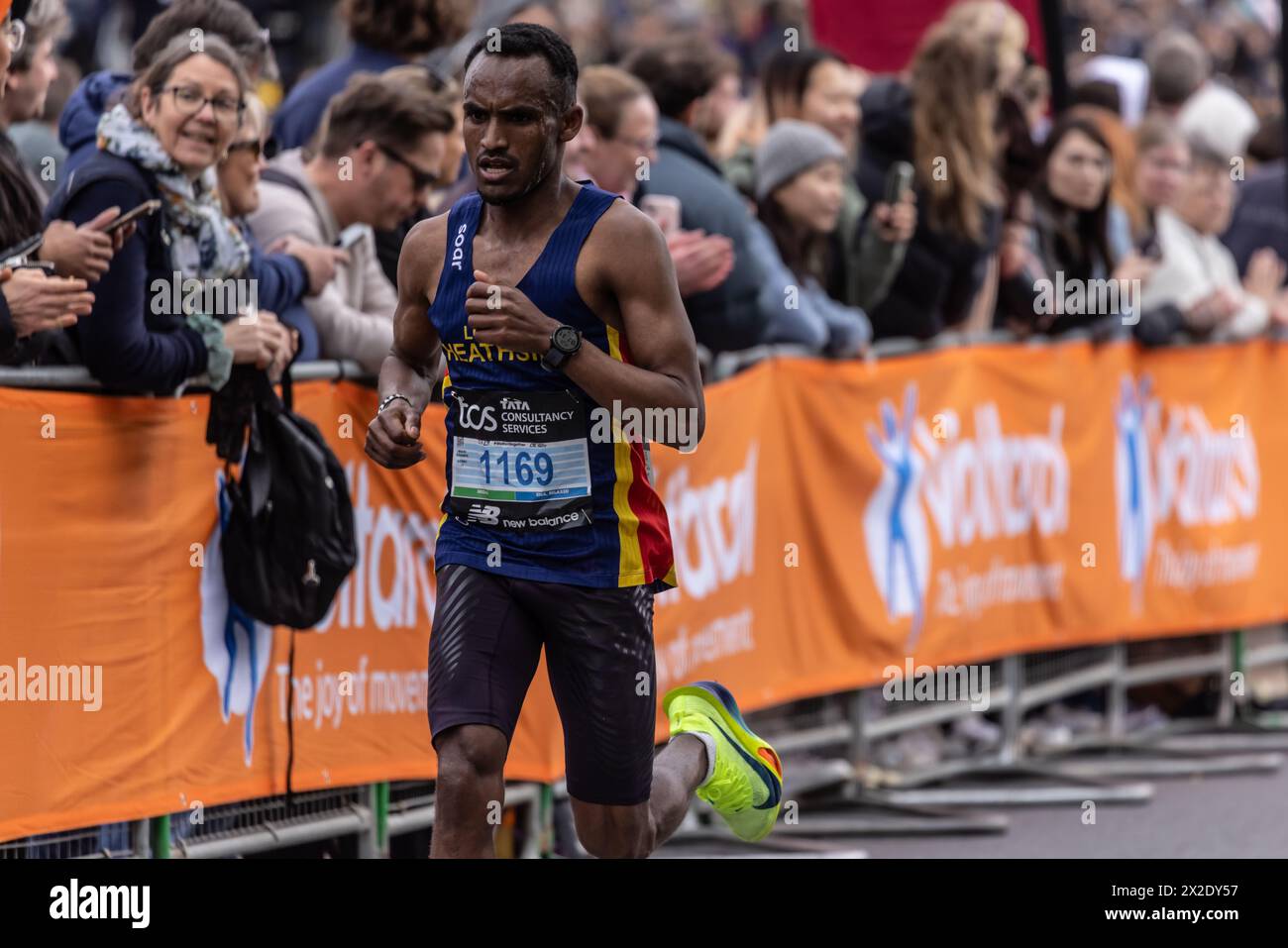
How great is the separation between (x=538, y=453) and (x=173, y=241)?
158 cm

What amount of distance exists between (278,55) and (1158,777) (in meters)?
11.0

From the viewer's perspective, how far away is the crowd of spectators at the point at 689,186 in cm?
673

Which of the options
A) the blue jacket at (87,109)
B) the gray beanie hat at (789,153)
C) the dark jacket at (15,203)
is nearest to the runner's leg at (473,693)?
the dark jacket at (15,203)

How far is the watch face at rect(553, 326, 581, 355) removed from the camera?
5582mm

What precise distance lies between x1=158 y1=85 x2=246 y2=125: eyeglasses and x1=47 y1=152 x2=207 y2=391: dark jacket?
23cm

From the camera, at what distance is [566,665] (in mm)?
5977

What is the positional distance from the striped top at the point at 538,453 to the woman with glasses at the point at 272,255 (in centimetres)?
142

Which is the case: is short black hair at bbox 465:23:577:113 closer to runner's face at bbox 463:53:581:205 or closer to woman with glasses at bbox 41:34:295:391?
runner's face at bbox 463:53:581:205

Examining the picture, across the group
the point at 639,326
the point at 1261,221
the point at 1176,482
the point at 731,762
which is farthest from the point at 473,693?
the point at 1261,221

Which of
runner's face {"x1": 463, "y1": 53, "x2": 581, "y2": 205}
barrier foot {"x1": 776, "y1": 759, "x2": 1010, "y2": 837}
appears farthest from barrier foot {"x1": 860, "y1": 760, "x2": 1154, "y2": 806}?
runner's face {"x1": 463, "y1": 53, "x2": 581, "y2": 205}

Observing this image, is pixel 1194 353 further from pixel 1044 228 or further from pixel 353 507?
pixel 353 507

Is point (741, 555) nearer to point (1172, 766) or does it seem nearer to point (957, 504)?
point (957, 504)

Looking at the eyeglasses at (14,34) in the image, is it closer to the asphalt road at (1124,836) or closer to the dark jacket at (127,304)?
the dark jacket at (127,304)
